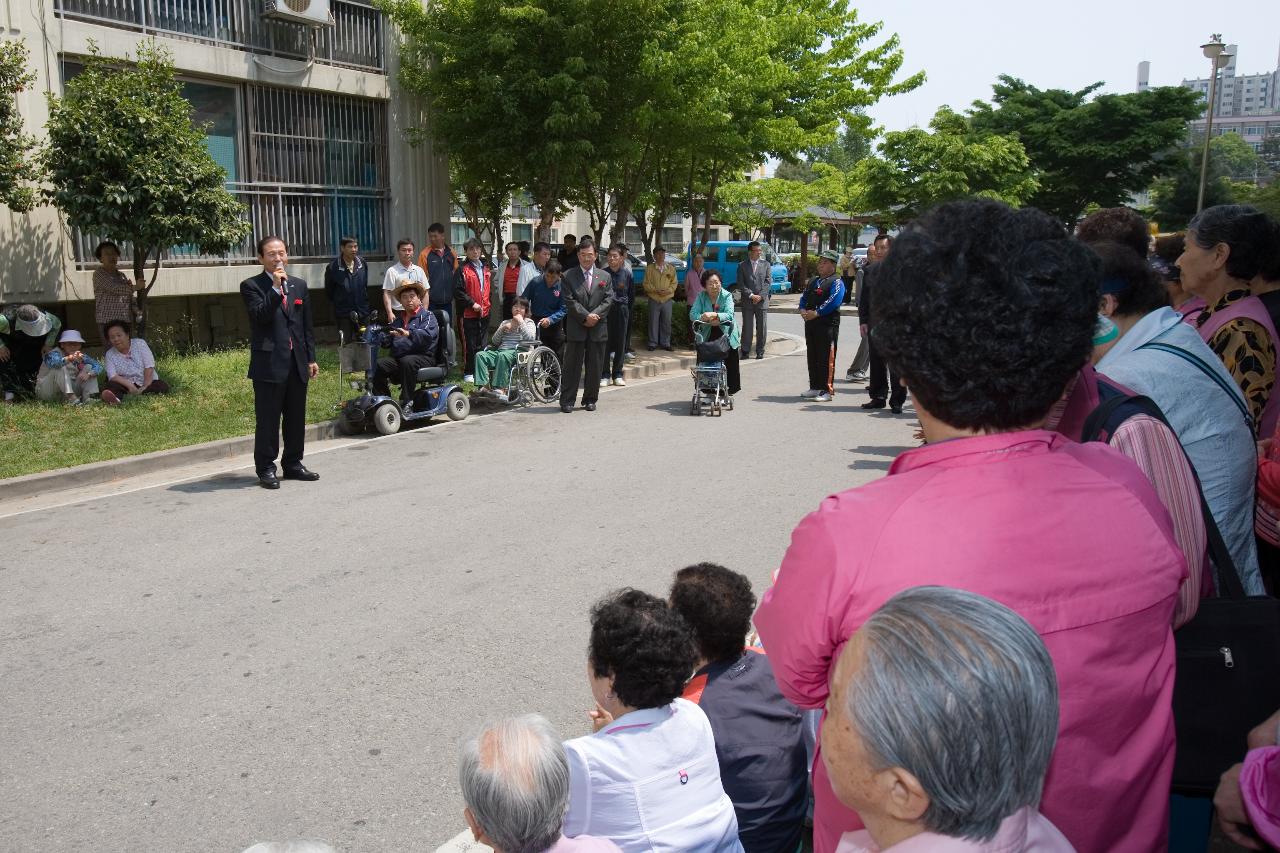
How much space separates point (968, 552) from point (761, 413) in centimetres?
1071

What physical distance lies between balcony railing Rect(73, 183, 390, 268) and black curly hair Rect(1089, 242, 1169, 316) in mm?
13420

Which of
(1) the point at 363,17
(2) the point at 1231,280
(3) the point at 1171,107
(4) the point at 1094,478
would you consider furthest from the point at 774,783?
(3) the point at 1171,107

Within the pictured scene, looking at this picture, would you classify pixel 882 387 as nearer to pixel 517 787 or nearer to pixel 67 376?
pixel 67 376

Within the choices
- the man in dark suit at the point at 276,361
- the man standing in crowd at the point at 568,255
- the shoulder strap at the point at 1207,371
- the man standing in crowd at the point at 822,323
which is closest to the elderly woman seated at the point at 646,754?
the shoulder strap at the point at 1207,371

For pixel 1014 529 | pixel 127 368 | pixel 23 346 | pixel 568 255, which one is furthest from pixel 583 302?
pixel 1014 529

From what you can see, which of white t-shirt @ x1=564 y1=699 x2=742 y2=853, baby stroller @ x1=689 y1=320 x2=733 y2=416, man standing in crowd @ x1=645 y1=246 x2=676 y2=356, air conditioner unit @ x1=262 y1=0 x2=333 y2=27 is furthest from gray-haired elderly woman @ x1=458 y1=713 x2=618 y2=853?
man standing in crowd @ x1=645 y1=246 x2=676 y2=356

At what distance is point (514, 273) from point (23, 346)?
638 cm

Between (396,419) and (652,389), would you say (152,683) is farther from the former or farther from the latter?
(652,389)

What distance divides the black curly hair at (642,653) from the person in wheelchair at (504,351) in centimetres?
961

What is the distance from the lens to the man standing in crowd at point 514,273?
49.1ft

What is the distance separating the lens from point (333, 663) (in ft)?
16.6

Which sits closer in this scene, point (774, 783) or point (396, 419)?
point (774, 783)

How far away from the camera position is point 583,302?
12.4m

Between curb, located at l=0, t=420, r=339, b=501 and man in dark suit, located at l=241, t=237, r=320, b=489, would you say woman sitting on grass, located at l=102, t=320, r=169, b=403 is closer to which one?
curb, located at l=0, t=420, r=339, b=501
